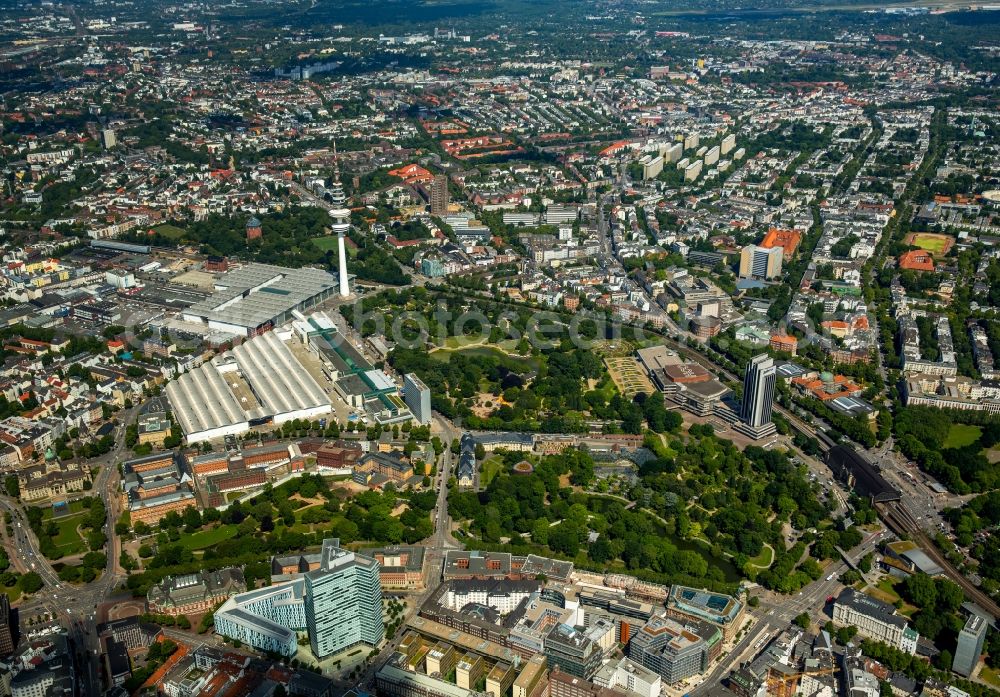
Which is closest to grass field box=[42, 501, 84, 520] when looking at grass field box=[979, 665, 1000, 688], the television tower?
the television tower

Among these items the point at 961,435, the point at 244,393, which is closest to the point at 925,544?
the point at 961,435

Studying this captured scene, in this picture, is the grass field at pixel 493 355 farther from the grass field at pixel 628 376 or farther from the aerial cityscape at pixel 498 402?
the grass field at pixel 628 376

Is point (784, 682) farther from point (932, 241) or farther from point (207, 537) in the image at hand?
point (932, 241)

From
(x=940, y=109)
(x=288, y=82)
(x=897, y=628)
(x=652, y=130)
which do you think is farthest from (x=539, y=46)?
(x=897, y=628)

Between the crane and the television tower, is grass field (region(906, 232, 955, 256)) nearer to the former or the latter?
the television tower

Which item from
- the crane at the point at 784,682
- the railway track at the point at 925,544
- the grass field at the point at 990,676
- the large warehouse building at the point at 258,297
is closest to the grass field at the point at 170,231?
the large warehouse building at the point at 258,297

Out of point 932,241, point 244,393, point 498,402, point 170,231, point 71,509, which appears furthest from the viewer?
point 170,231

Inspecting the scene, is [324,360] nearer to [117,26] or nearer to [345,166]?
[345,166]
